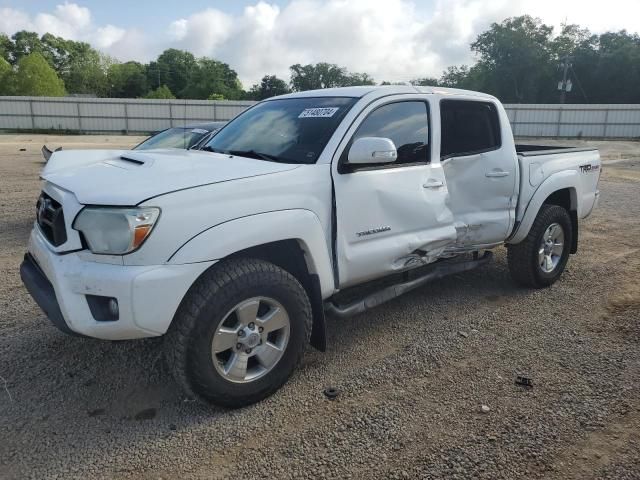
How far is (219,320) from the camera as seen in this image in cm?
292

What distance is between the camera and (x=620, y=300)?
5.04 m

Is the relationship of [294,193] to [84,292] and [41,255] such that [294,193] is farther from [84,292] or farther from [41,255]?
[41,255]

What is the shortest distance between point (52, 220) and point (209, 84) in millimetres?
83345

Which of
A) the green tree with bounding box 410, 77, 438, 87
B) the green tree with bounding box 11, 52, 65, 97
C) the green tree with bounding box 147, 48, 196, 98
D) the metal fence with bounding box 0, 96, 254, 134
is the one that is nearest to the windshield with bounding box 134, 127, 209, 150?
the green tree with bounding box 410, 77, 438, 87

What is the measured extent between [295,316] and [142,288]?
959 millimetres

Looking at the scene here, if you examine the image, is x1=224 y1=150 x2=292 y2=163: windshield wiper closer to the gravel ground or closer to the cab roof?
the cab roof

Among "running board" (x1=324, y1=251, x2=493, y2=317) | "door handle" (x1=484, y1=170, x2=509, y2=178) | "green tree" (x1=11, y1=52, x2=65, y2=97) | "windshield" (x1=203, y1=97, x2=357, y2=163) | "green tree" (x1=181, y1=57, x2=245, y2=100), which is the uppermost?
"green tree" (x1=181, y1=57, x2=245, y2=100)

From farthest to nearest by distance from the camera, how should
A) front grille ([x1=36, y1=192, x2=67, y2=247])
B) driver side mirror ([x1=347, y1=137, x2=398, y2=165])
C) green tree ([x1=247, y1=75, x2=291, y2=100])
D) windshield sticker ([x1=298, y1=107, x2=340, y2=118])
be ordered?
green tree ([x1=247, y1=75, x2=291, y2=100]) → windshield sticker ([x1=298, y1=107, x2=340, y2=118]) → driver side mirror ([x1=347, y1=137, x2=398, y2=165]) → front grille ([x1=36, y1=192, x2=67, y2=247])

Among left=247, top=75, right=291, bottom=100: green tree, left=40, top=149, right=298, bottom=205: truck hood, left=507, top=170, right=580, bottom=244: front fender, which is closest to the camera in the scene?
left=40, top=149, right=298, bottom=205: truck hood

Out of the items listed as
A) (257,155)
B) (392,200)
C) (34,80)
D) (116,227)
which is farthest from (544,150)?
(34,80)

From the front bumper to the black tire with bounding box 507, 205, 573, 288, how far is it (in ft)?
11.2

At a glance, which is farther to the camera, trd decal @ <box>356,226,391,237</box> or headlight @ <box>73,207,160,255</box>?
trd decal @ <box>356,226,391,237</box>

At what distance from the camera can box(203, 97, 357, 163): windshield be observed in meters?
3.59

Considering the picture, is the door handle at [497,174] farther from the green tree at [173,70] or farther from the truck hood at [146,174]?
the green tree at [173,70]
